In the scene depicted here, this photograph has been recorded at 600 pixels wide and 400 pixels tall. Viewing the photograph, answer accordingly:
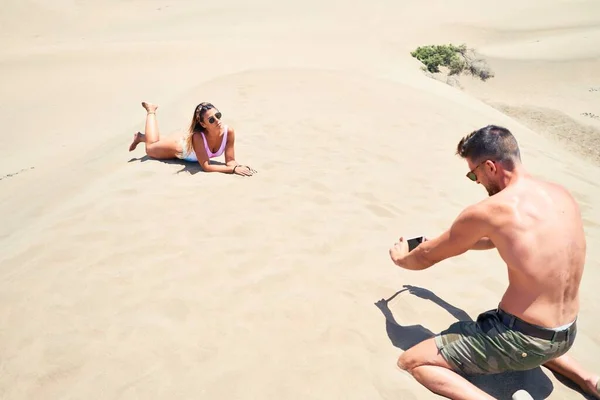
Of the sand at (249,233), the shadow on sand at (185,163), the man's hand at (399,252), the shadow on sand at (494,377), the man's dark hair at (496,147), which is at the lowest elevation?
the shadow on sand at (494,377)

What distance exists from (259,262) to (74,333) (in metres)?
1.38

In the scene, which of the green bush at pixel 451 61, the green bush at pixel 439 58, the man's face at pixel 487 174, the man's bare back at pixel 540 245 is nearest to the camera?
the man's bare back at pixel 540 245

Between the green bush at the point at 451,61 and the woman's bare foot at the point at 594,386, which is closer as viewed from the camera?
the woman's bare foot at the point at 594,386

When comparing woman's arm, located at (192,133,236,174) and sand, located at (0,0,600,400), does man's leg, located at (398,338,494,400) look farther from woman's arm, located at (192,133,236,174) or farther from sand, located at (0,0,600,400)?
woman's arm, located at (192,133,236,174)

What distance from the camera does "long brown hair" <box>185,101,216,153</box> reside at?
16.5 ft

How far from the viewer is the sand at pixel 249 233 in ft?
8.46

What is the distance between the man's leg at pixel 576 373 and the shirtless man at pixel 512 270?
12 mm

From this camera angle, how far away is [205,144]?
5.22m

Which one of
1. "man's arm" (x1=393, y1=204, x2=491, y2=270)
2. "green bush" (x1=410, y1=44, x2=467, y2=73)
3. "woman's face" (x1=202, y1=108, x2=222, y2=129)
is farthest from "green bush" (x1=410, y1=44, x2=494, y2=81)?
"man's arm" (x1=393, y1=204, x2=491, y2=270)

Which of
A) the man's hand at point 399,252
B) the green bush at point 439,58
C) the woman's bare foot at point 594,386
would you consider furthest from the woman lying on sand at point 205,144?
the green bush at point 439,58

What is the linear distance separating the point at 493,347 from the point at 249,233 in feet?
7.38

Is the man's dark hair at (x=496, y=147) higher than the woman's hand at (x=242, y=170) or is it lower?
higher

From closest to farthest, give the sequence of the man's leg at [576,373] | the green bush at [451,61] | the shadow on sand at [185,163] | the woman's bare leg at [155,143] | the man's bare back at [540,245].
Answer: the man's bare back at [540,245] → the man's leg at [576,373] → the shadow on sand at [185,163] → the woman's bare leg at [155,143] → the green bush at [451,61]

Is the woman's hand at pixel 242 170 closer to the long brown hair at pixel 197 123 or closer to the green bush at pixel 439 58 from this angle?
the long brown hair at pixel 197 123
